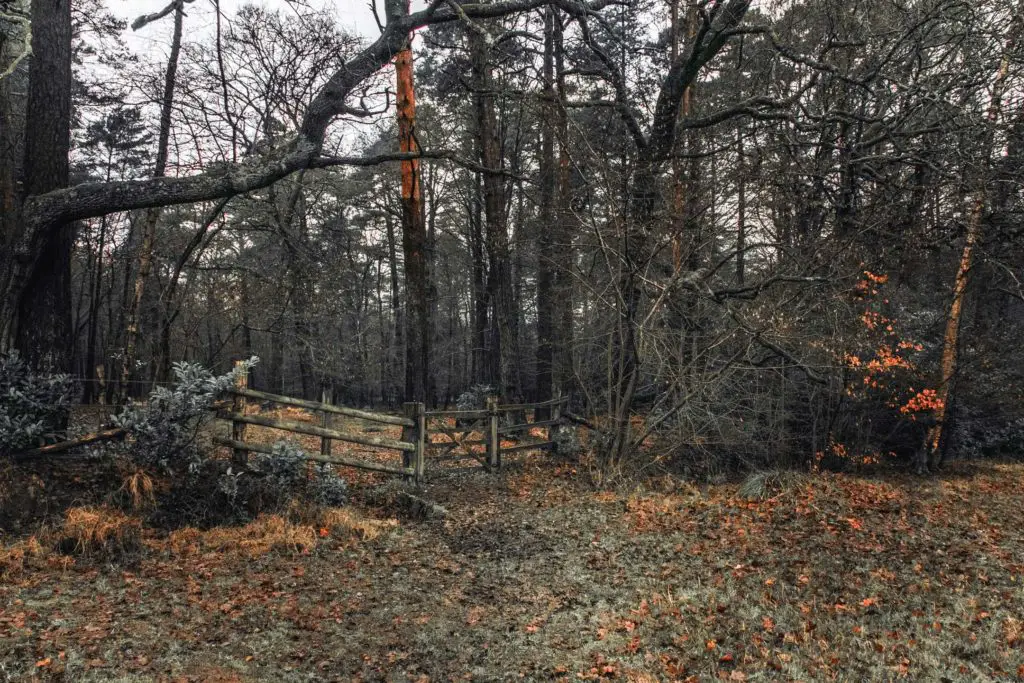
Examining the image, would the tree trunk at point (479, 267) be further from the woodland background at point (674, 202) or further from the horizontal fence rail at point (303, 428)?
the horizontal fence rail at point (303, 428)

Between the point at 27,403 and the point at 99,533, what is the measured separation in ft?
7.47

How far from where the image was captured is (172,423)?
717 cm

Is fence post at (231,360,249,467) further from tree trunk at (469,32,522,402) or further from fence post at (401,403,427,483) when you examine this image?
tree trunk at (469,32,522,402)

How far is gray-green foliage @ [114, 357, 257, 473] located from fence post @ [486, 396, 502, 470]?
4648 millimetres

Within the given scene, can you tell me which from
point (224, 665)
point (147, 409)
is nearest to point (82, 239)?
point (147, 409)

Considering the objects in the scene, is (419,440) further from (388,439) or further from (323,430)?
(323,430)

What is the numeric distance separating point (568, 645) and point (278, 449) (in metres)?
4.52

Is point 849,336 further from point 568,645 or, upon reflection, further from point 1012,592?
point 568,645

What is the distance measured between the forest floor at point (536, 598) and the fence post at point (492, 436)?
100 inches

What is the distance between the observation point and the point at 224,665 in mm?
4484

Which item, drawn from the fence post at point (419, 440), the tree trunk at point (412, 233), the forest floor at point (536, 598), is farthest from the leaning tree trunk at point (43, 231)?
the tree trunk at point (412, 233)

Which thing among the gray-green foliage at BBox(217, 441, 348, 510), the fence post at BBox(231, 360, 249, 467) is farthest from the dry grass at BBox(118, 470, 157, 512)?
the fence post at BBox(231, 360, 249, 467)

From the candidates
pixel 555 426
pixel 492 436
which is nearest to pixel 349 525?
pixel 492 436

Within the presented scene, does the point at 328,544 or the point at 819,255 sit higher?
the point at 819,255
